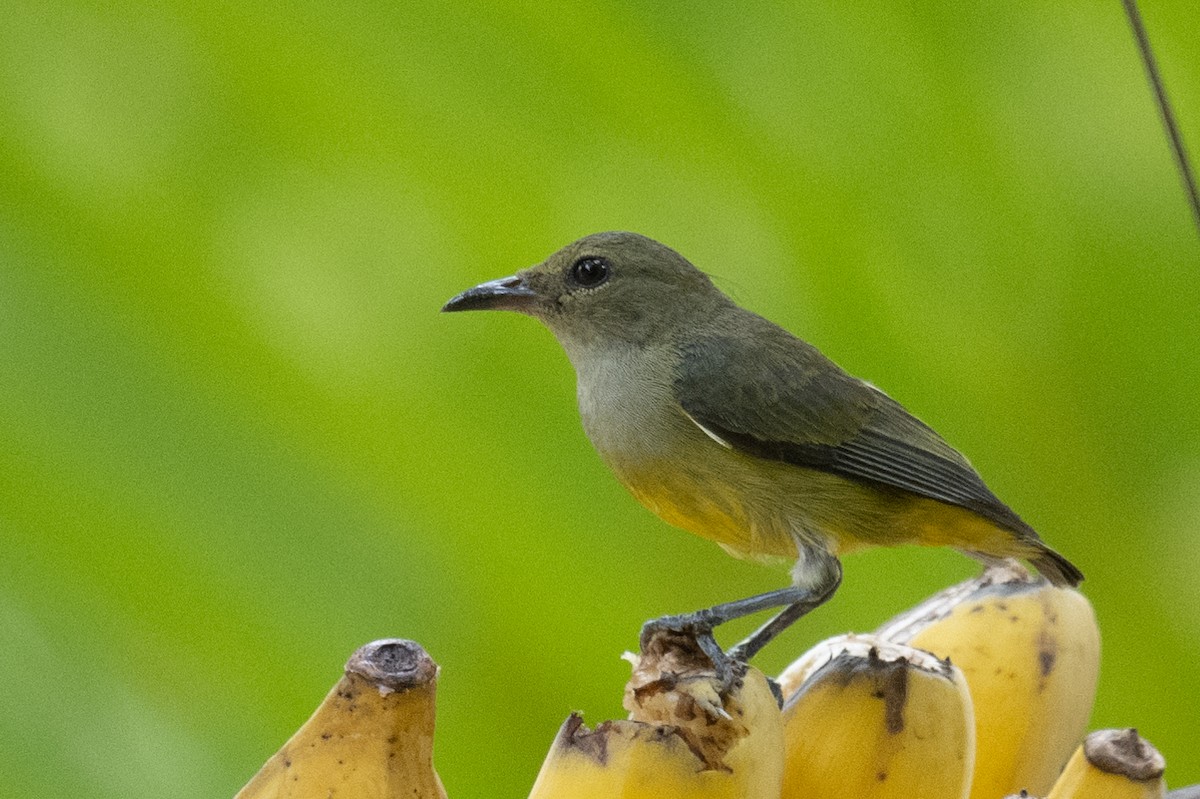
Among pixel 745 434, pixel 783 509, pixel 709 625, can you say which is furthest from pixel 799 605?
pixel 709 625

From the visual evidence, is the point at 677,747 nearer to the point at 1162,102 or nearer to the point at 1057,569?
the point at 1162,102

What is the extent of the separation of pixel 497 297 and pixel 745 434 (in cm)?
47

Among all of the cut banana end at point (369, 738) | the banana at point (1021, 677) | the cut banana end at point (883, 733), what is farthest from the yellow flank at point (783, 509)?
the cut banana end at point (369, 738)

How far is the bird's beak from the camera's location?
2.13m

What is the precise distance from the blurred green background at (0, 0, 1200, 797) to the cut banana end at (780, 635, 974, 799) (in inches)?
24.6

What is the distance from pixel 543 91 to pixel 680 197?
0.28 m

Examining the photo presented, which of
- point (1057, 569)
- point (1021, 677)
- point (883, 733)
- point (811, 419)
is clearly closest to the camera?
point (883, 733)

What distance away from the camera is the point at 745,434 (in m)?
2.36

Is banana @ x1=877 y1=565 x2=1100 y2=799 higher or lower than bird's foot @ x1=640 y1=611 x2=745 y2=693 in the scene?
lower

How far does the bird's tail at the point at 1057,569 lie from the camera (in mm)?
2149

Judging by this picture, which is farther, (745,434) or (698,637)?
(745,434)

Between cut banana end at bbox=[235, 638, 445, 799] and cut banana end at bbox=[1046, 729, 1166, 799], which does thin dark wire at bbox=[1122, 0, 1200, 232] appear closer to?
cut banana end at bbox=[1046, 729, 1166, 799]

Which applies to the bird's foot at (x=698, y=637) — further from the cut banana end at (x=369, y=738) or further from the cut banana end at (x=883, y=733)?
the cut banana end at (x=369, y=738)

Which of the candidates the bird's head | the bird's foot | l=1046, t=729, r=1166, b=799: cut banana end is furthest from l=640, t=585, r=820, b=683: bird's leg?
the bird's head
